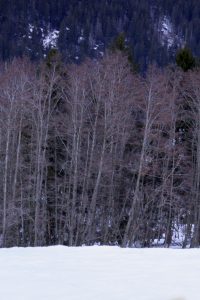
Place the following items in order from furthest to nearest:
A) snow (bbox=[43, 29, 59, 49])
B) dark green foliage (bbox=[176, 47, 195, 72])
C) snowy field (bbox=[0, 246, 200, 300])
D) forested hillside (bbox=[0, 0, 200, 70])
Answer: snow (bbox=[43, 29, 59, 49]) < forested hillside (bbox=[0, 0, 200, 70]) < dark green foliage (bbox=[176, 47, 195, 72]) < snowy field (bbox=[0, 246, 200, 300])

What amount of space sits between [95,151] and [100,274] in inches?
664

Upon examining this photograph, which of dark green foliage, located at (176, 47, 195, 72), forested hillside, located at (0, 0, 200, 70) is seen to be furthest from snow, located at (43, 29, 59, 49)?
dark green foliage, located at (176, 47, 195, 72)

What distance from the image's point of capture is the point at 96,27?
523ft

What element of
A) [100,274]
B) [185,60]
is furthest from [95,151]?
[100,274]

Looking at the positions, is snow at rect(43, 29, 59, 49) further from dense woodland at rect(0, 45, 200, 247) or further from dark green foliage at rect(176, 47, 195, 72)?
dense woodland at rect(0, 45, 200, 247)

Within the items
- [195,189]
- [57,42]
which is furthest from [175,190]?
[57,42]

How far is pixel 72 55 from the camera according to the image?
135125 mm

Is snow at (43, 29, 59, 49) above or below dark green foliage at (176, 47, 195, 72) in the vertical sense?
above

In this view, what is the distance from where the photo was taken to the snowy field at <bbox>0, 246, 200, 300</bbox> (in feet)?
20.5

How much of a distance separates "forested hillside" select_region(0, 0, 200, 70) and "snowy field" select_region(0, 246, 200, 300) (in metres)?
118

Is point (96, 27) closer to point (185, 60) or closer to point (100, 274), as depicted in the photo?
point (185, 60)

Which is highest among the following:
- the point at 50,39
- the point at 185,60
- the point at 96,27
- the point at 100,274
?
the point at 96,27

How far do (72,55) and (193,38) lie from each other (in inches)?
1877

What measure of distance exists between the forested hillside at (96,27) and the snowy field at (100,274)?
388 ft
